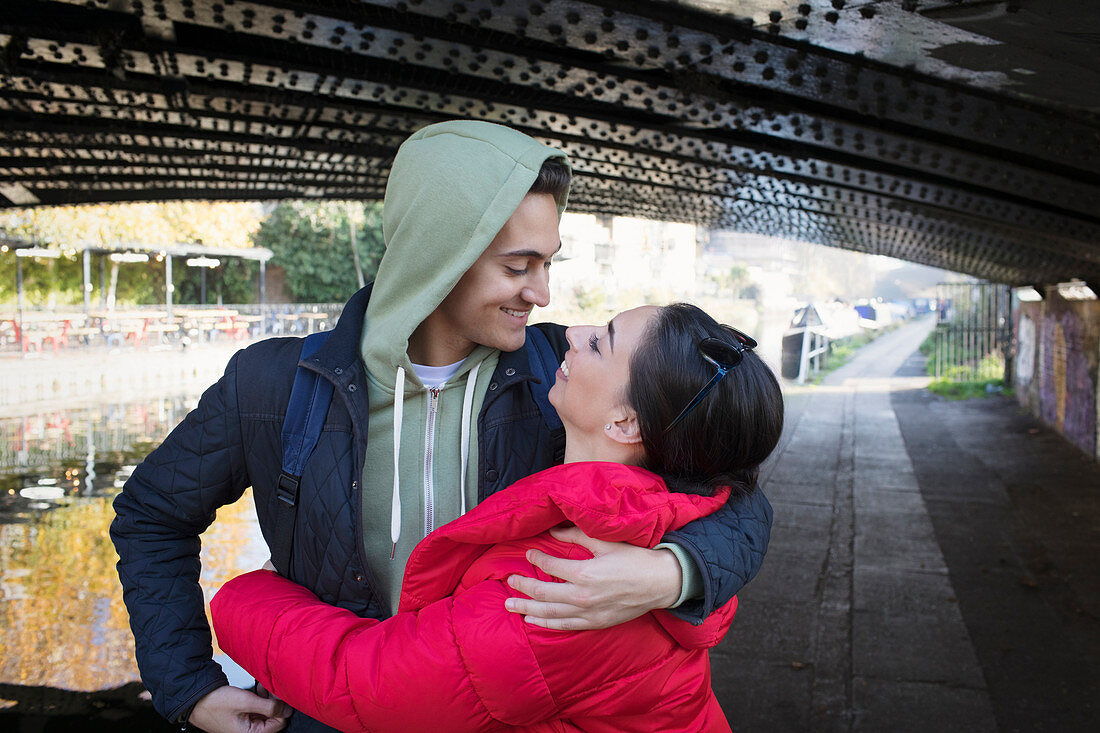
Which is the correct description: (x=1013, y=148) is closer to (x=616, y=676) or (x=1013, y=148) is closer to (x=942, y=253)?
(x=616, y=676)

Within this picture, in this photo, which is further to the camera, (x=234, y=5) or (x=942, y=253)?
(x=942, y=253)

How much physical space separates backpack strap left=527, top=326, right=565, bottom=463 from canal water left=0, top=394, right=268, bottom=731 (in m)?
2.87

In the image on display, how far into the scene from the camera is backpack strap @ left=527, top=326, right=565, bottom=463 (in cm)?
213

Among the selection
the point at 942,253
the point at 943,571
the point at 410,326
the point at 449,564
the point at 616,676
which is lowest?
the point at 943,571

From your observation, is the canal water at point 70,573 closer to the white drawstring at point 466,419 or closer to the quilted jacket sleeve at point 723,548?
the white drawstring at point 466,419

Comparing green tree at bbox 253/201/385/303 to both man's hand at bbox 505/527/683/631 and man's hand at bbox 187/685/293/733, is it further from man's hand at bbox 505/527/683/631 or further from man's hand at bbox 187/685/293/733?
man's hand at bbox 505/527/683/631

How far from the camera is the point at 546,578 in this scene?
1614 millimetres

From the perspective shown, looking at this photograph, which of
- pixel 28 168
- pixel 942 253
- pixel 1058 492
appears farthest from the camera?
pixel 942 253

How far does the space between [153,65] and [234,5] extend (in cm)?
110

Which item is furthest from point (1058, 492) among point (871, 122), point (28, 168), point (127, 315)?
point (127, 315)

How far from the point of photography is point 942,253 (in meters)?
10.9

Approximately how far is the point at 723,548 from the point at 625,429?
30 cm

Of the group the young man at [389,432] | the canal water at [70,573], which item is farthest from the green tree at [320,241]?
the young man at [389,432]

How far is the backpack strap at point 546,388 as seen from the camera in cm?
213
